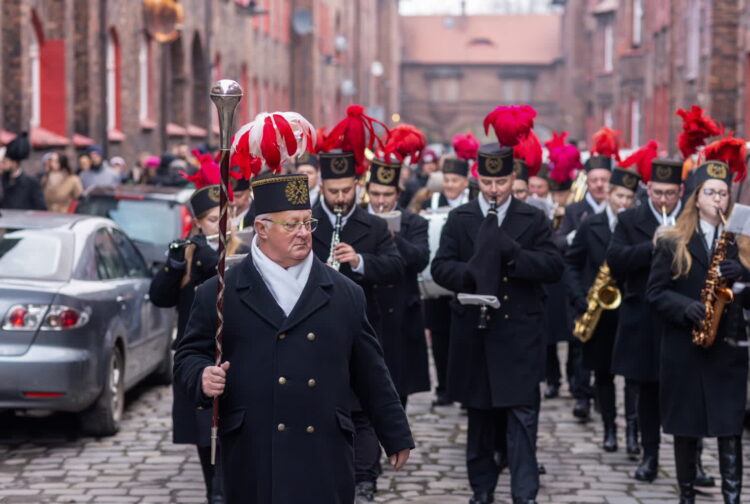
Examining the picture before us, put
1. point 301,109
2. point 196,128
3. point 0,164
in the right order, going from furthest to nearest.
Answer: point 301,109 < point 196,128 < point 0,164

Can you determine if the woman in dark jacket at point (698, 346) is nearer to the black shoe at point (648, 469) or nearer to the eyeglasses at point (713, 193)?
the eyeglasses at point (713, 193)

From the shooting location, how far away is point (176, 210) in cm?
1545

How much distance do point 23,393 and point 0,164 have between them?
7891 mm

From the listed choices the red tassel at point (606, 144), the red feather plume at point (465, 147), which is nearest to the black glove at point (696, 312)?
the red tassel at point (606, 144)

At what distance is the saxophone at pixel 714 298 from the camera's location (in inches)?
301

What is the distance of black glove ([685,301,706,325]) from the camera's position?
7656mm

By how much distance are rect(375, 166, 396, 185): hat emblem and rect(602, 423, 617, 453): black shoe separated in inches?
88.2

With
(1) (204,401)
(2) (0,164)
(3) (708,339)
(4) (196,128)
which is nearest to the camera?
(1) (204,401)

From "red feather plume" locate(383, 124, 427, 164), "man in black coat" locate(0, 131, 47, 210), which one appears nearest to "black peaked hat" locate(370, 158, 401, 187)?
"red feather plume" locate(383, 124, 427, 164)

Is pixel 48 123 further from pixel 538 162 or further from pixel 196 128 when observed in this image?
pixel 538 162

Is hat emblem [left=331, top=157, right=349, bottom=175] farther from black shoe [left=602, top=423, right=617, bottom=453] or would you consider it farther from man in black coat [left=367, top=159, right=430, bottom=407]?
black shoe [left=602, top=423, right=617, bottom=453]

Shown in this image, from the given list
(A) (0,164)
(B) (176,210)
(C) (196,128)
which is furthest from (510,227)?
(C) (196,128)

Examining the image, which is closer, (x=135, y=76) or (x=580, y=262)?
(x=580, y=262)

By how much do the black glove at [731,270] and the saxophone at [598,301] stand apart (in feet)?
7.26
